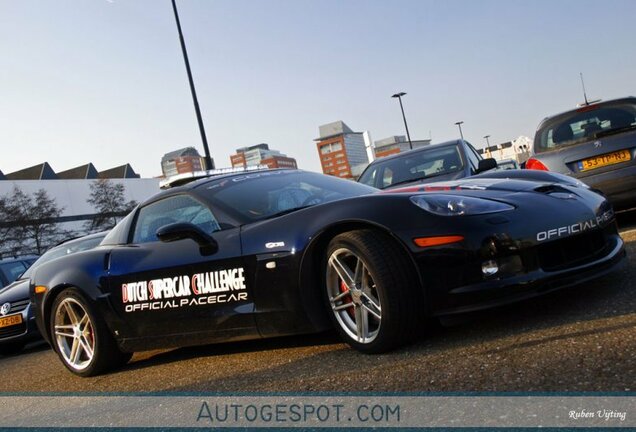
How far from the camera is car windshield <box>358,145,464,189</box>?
7.56m

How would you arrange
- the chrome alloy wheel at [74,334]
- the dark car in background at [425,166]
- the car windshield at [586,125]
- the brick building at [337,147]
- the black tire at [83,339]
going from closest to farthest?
1. the black tire at [83,339]
2. the chrome alloy wheel at [74,334]
3. the car windshield at [586,125]
4. the dark car in background at [425,166]
5. the brick building at [337,147]

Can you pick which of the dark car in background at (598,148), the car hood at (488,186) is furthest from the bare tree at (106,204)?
the car hood at (488,186)

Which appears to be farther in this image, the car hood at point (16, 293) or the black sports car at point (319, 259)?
the car hood at point (16, 293)

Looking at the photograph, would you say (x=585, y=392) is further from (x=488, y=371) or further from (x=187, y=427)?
(x=187, y=427)

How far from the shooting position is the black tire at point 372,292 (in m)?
3.19

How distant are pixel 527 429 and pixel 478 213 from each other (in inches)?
54.1

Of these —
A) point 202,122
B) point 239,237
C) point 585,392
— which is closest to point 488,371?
point 585,392

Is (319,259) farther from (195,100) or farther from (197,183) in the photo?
(195,100)

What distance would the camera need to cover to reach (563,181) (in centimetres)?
434

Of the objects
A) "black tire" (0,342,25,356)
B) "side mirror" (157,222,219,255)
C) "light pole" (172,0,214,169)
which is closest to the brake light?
"side mirror" (157,222,219,255)

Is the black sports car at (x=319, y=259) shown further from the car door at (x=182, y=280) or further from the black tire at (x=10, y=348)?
the black tire at (x=10, y=348)

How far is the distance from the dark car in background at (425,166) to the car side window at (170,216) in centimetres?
355

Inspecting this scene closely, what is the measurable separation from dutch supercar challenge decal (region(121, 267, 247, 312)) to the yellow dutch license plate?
3.99m

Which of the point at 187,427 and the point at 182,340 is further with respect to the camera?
the point at 182,340
